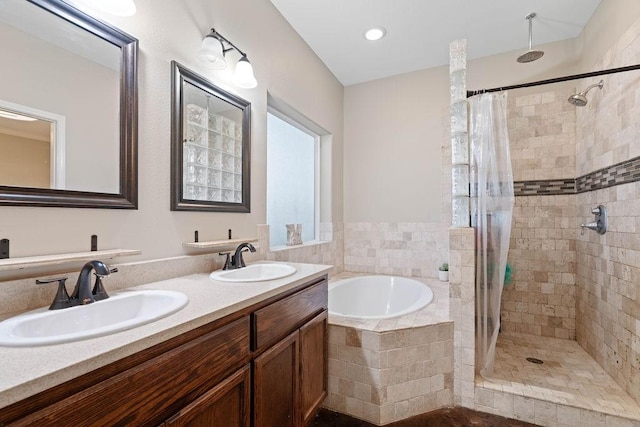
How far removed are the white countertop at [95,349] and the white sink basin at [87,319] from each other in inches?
0.8

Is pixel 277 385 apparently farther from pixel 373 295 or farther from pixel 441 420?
pixel 373 295

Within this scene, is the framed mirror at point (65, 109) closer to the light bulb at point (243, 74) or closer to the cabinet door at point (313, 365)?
the light bulb at point (243, 74)

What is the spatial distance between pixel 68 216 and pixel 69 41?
64 centimetres

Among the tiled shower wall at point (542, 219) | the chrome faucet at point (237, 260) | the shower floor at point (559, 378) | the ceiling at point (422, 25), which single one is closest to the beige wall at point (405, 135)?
the ceiling at point (422, 25)

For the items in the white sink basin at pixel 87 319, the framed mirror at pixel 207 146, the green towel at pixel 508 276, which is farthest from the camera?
the green towel at pixel 508 276

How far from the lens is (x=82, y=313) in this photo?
3.11ft

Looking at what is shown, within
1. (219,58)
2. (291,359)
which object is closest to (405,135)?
(219,58)

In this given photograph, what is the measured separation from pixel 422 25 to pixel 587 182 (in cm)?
183

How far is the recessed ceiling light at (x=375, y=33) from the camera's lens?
8.14 ft

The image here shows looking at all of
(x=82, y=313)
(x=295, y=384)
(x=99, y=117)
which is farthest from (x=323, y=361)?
(x=99, y=117)

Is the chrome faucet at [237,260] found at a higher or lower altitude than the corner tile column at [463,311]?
higher

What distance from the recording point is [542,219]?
8.96 feet

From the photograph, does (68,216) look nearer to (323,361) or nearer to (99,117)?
(99,117)

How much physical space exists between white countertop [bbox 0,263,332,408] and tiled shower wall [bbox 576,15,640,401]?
216 centimetres
